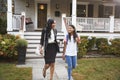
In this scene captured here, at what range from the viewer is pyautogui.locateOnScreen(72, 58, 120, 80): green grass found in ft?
33.3

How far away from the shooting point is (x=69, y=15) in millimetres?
19703

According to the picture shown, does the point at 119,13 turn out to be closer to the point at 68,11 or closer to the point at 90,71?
→ the point at 68,11

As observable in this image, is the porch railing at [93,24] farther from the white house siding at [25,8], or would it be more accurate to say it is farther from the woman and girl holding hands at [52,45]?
the woman and girl holding hands at [52,45]

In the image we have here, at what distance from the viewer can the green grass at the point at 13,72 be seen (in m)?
9.71

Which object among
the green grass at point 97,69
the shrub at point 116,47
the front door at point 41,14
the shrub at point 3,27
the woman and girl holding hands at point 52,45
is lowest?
the green grass at point 97,69

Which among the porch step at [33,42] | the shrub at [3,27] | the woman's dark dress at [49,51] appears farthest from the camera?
the shrub at [3,27]

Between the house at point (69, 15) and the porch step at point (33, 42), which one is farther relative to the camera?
the house at point (69, 15)

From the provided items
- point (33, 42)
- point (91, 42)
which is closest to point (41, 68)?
point (33, 42)

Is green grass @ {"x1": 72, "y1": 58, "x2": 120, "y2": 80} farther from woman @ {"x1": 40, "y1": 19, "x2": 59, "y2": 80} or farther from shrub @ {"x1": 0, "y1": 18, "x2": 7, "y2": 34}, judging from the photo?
shrub @ {"x1": 0, "y1": 18, "x2": 7, "y2": 34}

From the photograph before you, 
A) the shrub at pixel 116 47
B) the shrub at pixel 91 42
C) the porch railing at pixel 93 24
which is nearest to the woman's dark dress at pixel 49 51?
the shrub at pixel 116 47

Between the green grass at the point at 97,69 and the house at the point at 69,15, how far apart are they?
3.58 m

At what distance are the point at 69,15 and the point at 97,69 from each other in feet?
29.5

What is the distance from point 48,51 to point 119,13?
13316mm

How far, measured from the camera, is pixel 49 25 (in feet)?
28.7
